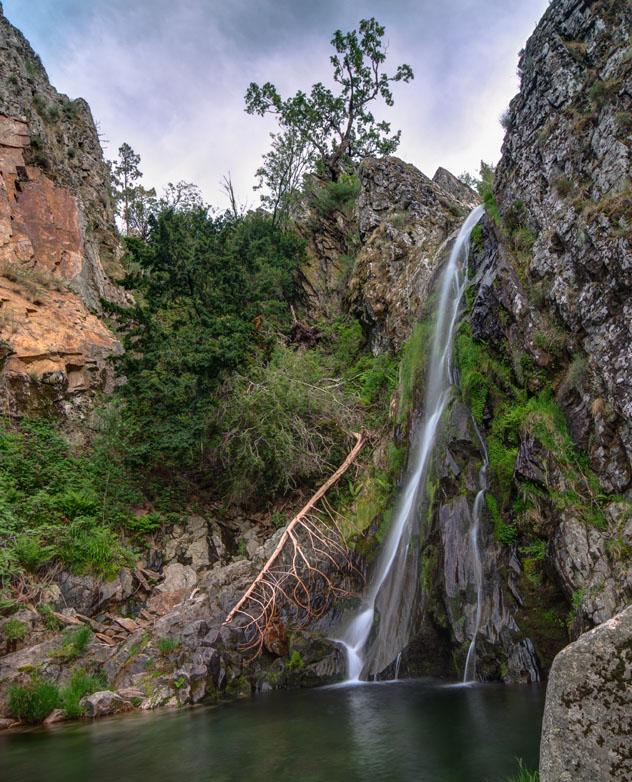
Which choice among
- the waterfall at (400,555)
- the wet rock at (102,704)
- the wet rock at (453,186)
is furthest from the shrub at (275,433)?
the wet rock at (453,186)

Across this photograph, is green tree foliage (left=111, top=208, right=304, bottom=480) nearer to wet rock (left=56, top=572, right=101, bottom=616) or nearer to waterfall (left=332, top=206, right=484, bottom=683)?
wet rock (left=56, top=572, right=101, bottom=616)

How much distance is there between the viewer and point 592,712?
267 centimetres

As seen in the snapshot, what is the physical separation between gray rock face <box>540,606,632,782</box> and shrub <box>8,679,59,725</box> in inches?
333

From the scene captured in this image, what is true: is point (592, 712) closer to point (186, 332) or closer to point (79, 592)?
point (79, 592)

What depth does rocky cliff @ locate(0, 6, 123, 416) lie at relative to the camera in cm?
1504

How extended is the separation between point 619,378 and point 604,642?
5.63 m

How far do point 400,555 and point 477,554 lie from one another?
2.03 metres

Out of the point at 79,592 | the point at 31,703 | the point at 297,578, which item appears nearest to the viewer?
→ the point at 31,703

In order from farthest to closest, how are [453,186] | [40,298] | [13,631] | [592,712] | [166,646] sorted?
[453,186] < [40,298] < [13,631] < [166,646] < [592,712]

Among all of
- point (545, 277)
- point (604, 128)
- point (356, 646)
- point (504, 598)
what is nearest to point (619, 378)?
point (545, 277)

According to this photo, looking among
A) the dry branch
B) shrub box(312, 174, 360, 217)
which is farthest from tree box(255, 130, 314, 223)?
the dry branch

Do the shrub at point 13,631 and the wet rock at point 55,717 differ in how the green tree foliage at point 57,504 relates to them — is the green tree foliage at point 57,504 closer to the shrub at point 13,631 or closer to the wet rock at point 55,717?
the shrub at point 13,631

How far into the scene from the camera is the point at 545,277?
974cm

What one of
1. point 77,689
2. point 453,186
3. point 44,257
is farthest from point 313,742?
point 453,186
